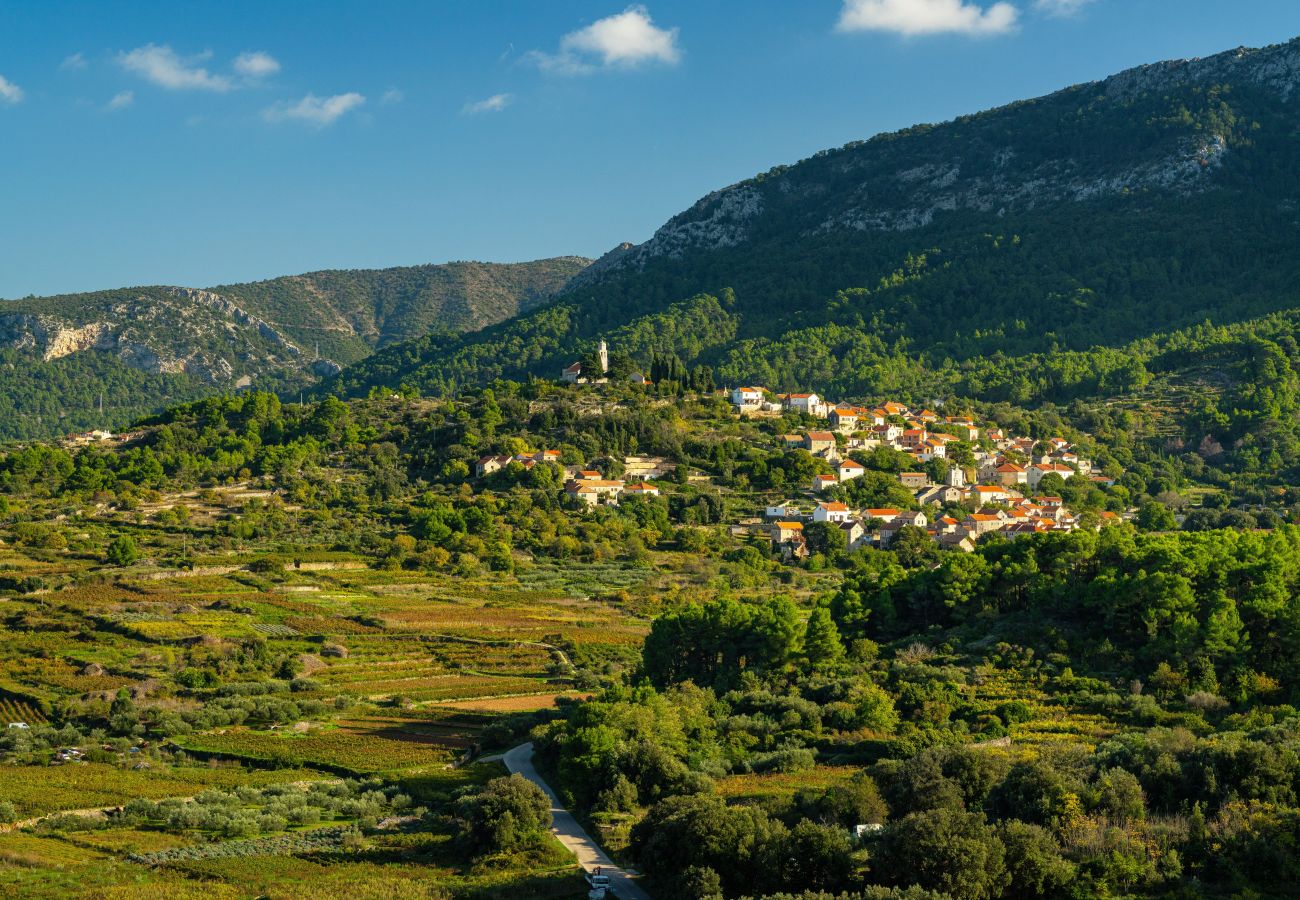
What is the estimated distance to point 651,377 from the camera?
10906 centimetres

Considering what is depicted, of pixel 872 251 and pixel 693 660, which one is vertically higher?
pixel 872 251

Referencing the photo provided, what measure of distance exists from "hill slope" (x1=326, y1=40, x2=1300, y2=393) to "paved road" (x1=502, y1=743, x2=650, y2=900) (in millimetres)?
97694

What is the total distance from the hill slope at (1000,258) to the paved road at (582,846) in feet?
321

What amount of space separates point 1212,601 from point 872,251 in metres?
145

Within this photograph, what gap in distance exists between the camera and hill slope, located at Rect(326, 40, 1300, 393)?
140 m

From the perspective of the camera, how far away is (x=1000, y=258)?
159m

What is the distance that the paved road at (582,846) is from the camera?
80.6ft

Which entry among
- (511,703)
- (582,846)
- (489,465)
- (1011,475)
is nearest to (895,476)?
(1011,475)

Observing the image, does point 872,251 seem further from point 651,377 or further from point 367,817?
point 367,817

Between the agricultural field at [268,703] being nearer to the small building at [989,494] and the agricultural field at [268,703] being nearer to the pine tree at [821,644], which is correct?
the pine tree at [821,644]

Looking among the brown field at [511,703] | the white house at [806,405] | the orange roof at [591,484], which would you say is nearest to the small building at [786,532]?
the orange roof at [591,484]

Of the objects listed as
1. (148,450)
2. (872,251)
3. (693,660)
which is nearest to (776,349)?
(872,251)

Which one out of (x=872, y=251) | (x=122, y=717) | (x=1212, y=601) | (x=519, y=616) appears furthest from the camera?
(x=872, y=251)

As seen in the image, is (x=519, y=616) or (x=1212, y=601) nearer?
(x=1212, y=601)
